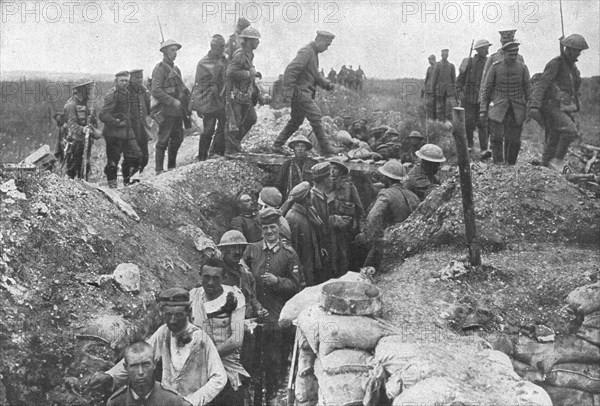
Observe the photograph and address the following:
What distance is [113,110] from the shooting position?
26.9 feet

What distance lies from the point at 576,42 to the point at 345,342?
17.7ft

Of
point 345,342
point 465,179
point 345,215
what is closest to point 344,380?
point 345,342

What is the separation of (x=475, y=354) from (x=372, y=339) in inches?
25.0

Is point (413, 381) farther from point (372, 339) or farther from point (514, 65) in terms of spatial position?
point (514, 65)

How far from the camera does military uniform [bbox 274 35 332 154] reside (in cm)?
896

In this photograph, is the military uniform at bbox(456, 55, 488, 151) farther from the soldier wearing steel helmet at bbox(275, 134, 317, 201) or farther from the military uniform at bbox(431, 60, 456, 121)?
the soldier wearing steel helmet at bbox(275, 134, 317, 201)

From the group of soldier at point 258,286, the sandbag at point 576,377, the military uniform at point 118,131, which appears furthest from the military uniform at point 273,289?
the military uniform at point 118,131

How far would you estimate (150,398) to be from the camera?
137 inches

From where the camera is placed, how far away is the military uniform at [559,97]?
7586mm

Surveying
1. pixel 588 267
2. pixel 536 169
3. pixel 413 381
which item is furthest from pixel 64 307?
pixel 536 169

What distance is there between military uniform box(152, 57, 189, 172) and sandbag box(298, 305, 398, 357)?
605 cm

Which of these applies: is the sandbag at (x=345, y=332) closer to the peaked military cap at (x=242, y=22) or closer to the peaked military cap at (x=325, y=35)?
the peaked military cap at (x=325, y=35)

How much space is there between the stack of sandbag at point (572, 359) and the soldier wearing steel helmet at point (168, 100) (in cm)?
637

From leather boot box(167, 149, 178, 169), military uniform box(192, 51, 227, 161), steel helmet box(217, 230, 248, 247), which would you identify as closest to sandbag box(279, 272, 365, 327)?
steel helmet box(217, 230, 248, 247)
